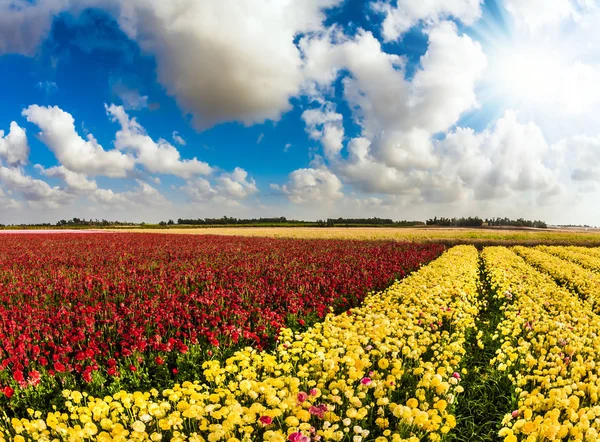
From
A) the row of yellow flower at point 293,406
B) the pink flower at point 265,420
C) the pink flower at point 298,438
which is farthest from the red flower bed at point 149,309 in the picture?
the pink flower at point 298,438

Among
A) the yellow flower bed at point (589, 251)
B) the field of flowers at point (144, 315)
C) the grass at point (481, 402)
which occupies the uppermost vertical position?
the yellow flower bed at point (589, 251)

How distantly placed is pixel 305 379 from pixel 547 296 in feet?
28.3

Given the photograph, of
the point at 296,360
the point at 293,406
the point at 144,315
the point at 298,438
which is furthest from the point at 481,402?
the point at 144,315

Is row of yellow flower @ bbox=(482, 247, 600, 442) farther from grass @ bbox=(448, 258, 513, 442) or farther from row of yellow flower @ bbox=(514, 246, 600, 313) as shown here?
row of yellow flower @ bbox=(514, 246, 600, 313)

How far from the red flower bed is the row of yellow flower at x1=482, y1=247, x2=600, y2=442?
12.4 feet

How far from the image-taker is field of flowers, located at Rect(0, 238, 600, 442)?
386 cm

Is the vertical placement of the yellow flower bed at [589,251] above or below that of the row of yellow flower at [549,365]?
above

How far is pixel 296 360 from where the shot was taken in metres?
5.39

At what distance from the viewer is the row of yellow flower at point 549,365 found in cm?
356

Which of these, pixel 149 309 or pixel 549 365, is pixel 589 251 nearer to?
pixel 549 365

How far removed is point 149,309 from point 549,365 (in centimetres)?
737

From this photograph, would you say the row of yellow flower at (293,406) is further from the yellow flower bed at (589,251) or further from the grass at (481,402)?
the yellow flower bed at (589,251)

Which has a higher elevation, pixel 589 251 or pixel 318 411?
pixel 589 251

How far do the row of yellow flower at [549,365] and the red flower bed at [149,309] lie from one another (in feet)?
12.4
